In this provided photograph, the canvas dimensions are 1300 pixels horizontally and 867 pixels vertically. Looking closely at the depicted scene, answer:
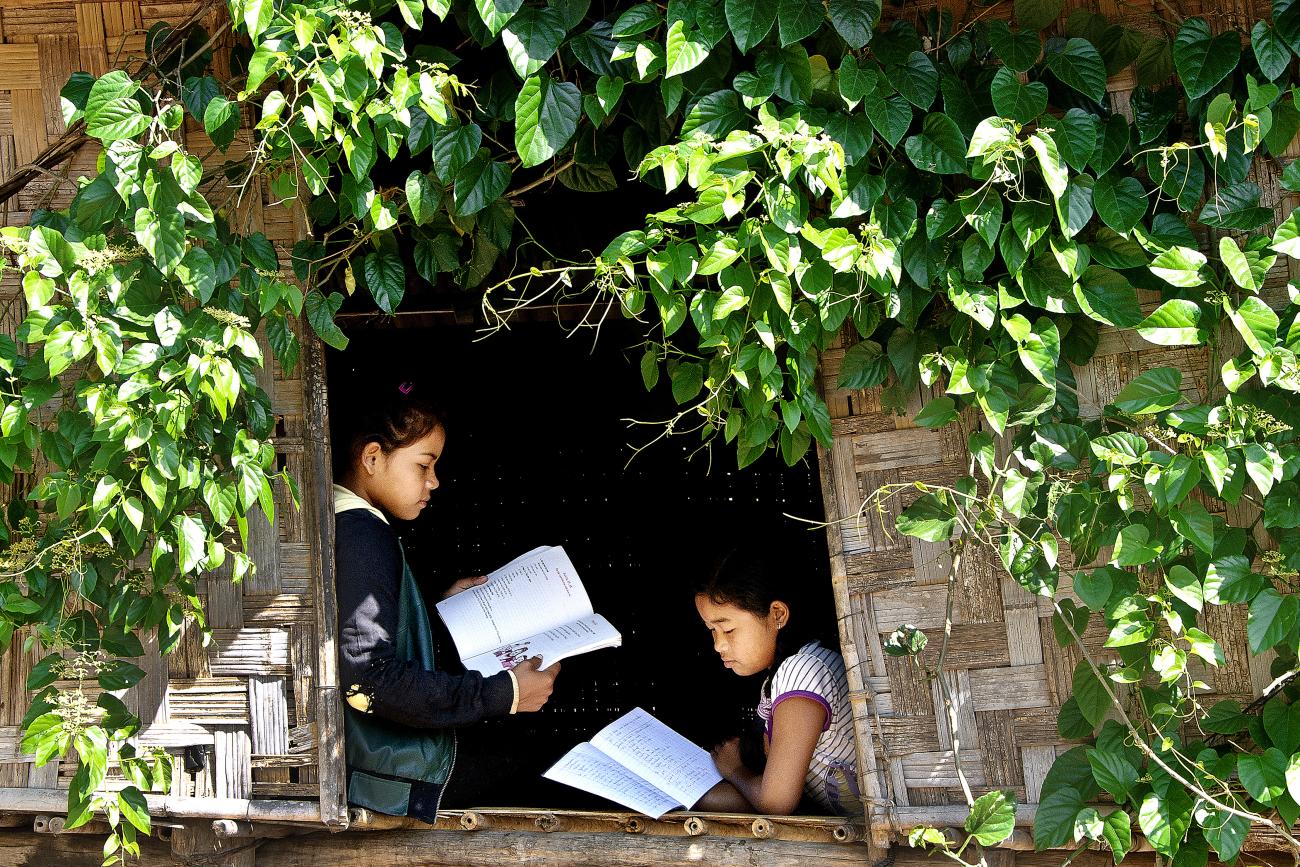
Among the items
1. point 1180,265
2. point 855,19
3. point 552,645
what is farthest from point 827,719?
point 855,19

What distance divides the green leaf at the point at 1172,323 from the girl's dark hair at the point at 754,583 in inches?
41.5

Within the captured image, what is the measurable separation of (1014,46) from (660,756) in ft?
4.81

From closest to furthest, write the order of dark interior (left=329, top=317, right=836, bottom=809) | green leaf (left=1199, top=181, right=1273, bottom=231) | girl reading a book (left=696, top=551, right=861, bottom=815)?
1. green leaf (left=1199, top=181, right=1273, bottom=231)
2. girl reading a book (left=696, top=551, right=861, bottom=815)
3. dark interior (left=329, top=317, right=836, bottom=809)

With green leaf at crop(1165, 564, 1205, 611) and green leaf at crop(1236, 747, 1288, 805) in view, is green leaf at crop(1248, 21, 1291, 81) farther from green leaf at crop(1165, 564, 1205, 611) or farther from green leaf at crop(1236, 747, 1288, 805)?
green leaf at crop(1236, 747, 1288, 805)

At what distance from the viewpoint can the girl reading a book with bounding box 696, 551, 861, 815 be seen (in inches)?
100

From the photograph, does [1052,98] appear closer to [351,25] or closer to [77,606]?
[351,25]

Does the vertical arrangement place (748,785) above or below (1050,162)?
below

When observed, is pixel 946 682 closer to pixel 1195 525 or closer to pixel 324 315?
pixel 1195 525

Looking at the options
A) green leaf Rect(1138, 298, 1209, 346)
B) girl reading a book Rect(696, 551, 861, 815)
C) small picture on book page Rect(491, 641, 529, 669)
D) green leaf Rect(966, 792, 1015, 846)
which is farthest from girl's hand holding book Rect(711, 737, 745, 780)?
green leaf Rect(1138, 298, 1209, 346)

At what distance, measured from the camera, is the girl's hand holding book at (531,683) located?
257cm

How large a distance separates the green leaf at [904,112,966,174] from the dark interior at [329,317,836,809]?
59.0 inches

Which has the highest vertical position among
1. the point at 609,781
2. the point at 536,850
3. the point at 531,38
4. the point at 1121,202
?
the point at 531,38

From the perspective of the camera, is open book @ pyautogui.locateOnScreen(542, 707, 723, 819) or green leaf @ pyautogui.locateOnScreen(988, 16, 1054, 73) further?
open book @ pyautogui.locateOnScreen(542, 707, 723, 819)

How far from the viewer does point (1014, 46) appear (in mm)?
2012
